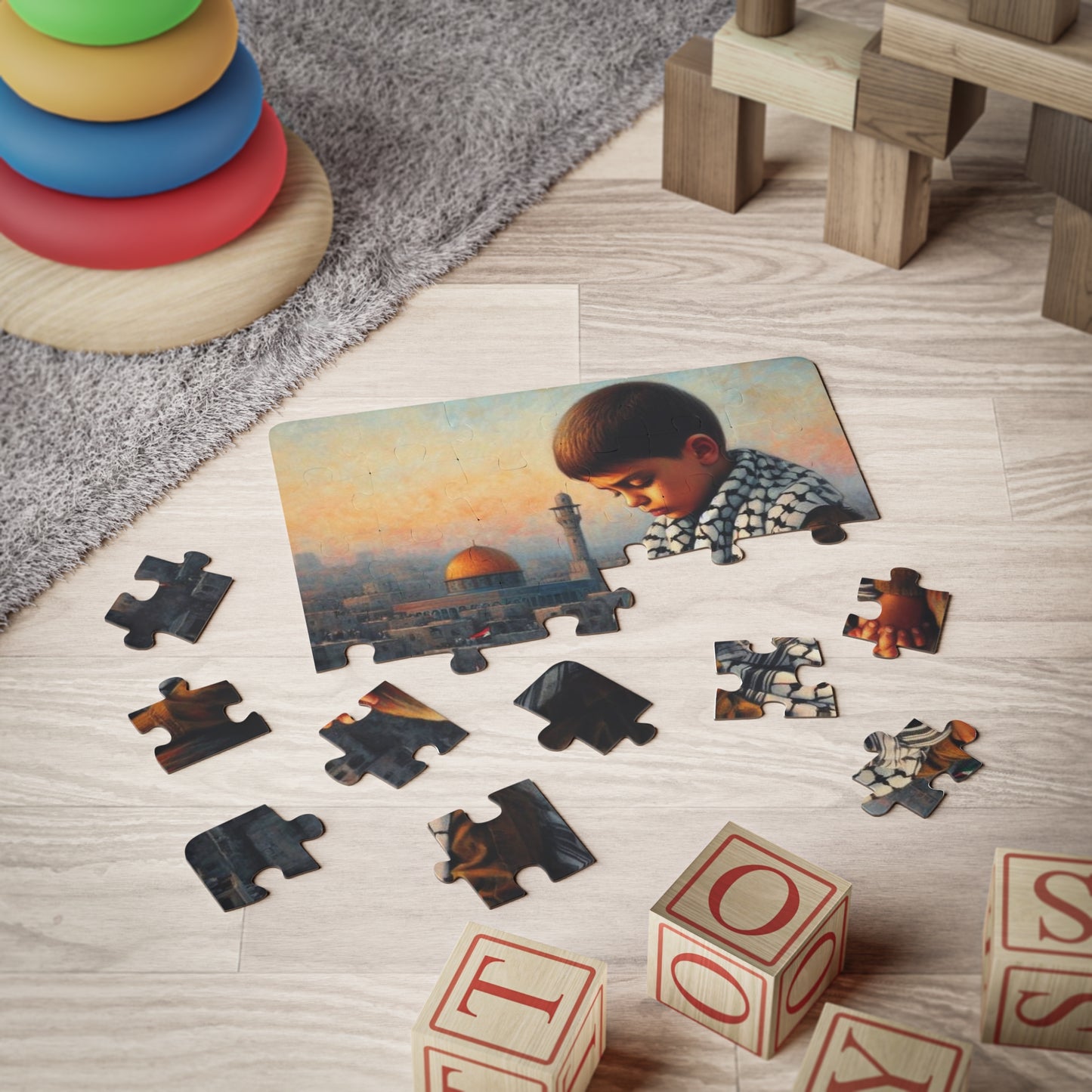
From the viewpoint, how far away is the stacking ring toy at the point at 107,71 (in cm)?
175

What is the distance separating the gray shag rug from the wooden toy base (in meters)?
0.02

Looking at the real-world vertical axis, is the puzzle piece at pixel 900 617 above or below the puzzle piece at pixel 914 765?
above

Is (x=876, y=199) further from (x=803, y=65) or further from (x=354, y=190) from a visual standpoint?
(x=354, y=190)

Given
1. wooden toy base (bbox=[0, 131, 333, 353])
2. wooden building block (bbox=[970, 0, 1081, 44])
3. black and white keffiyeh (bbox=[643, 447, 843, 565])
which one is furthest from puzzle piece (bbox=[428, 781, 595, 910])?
wooden building block (bbox=[970, 0, 1081, 44])

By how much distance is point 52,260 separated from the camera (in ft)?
6.25

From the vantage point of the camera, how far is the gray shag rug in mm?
1766

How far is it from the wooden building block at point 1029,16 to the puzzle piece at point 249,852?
122cm

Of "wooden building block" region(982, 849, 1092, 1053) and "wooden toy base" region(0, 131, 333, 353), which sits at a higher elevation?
"wooden toy base" region(0, 131, 333, 353)

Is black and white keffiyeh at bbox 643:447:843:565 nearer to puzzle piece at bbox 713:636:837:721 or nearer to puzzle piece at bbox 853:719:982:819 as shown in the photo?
puzzle piece at bbox 713:636:837:721

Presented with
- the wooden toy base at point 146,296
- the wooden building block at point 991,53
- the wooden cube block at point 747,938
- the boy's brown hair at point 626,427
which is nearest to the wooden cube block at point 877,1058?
the wooden cube block at point 747,938

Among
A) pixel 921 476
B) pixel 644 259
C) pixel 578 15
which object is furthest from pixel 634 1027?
pixel 578 15

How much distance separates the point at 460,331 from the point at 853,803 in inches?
33.8

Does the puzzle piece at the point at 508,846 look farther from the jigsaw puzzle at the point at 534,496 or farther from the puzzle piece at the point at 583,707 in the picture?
the jigsaw puzzle at the point at 534,496

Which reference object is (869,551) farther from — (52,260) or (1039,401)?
(52,260)
